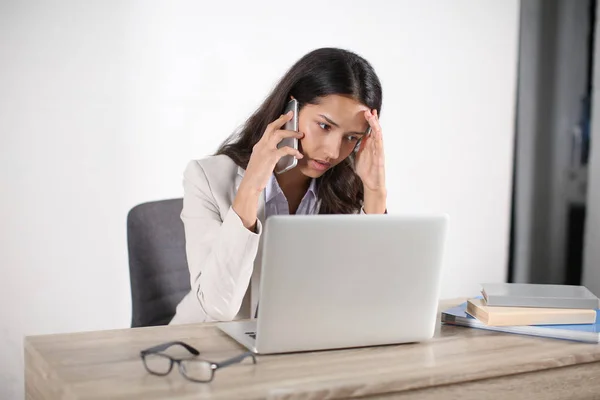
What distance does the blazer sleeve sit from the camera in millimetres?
1601

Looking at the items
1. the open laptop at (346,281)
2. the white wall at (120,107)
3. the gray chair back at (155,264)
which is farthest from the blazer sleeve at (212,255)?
the white wall at (120,107)

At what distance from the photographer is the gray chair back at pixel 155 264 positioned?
1.99 m

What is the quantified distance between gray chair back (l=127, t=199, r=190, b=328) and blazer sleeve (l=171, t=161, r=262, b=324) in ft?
0.43

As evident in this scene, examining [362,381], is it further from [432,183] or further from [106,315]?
[432,183]

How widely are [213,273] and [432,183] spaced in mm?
2411

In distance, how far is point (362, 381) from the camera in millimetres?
1137

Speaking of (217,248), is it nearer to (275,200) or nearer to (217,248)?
(217,248)

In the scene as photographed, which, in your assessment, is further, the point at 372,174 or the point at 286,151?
the point at 372,174

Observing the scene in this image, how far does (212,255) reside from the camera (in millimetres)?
1638

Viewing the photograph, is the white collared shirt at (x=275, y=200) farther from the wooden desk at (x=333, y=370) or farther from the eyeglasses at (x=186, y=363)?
the eyeglasses at (x=186, y=363)

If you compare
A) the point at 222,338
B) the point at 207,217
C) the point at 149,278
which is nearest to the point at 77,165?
the point at 149,278

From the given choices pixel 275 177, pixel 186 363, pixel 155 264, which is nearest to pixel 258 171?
pixel 275 177

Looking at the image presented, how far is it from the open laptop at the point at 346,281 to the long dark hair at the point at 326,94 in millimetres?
697

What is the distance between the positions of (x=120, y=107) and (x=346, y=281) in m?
1.96
